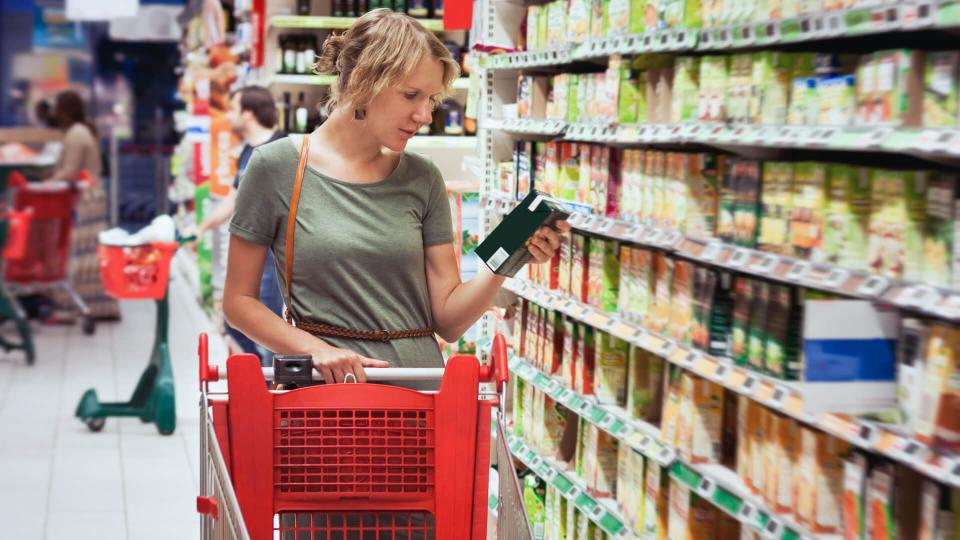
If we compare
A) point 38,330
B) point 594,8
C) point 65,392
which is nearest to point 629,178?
point 594,8

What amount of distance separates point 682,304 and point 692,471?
464 mm

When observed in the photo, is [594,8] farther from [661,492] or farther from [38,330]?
[38,330]

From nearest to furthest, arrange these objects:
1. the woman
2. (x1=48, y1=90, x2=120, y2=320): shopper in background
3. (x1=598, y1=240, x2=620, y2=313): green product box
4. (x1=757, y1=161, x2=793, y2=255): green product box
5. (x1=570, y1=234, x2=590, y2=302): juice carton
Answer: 1. (x1=757, y1=161, x2=793, y2=255): green product box
2. (x1=598, y1=240, x2=620, y2=313): green product box
3. (x1=570, y1=234, x2=590, y2=302): juice carton
4. (x1=48, y1=90, x2=120, y2=320): shopper in background
5. the woman

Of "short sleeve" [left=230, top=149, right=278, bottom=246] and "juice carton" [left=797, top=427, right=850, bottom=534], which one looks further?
"juice carton" [left=797, top=427, right=850, bottom=534]

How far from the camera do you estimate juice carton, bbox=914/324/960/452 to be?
2385 mm

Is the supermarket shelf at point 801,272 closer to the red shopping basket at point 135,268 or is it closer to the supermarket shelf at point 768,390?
the supermarket shelf at point 768,390

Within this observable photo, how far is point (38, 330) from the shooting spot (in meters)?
11.3

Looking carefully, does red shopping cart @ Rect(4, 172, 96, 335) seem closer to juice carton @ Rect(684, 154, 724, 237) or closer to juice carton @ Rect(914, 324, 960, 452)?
juice carton @ Rect(684, 154, 724, 237)

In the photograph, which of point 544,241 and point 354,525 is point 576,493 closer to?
point 354,525

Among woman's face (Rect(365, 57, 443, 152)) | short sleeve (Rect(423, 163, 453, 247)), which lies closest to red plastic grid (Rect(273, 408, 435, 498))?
short sleeve (Rect(423, 163, 453, 247))

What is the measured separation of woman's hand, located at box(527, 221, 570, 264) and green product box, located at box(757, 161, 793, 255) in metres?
0.70

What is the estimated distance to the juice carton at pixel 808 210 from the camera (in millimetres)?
2875

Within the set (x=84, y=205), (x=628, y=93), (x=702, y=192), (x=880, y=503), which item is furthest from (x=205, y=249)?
(x=880, y=503)

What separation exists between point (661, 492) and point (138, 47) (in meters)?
22.8
